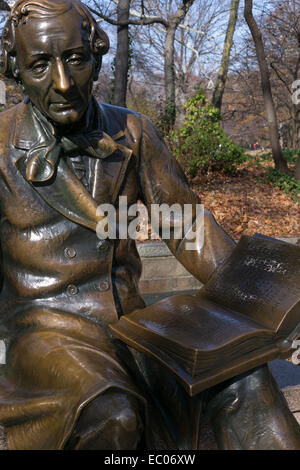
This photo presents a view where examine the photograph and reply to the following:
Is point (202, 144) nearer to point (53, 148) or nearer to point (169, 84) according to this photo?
point (169, 84)

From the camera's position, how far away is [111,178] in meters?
1.88

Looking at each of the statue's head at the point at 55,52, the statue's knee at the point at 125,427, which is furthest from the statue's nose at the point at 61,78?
the statue's knee at the point at 125,427

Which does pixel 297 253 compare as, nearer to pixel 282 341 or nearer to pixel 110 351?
pixel 282 341

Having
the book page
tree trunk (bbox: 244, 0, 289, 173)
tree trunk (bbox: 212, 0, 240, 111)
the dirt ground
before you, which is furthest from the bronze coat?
tree trunk (bbox: 212, 0, 240, 111)

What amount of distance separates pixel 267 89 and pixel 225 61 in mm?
3470

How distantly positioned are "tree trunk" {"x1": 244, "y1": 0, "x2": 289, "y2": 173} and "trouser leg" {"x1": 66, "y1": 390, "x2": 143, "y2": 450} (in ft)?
33.8

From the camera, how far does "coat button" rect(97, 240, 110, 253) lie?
1.84m

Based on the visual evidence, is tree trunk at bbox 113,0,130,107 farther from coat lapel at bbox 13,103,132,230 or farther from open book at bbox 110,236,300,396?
open book at bbox 110,236,300,396

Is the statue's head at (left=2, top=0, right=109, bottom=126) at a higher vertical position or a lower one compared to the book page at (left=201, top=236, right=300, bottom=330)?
higher

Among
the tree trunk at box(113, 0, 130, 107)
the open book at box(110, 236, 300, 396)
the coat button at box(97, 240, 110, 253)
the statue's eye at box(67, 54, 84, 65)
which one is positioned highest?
the tree trunk at box(113, 0, 130, 107)

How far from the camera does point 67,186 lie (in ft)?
5.86

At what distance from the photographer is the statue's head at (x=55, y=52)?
1585 mm

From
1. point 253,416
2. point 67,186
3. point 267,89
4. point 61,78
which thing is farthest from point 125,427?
point 267,89

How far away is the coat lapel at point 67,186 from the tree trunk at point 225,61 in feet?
40.0
